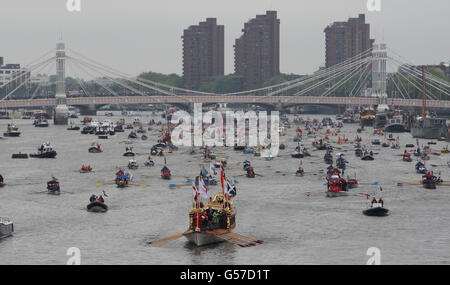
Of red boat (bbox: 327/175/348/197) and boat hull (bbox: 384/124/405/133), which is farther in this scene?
boat hull (bbox: 384/124/405/133)

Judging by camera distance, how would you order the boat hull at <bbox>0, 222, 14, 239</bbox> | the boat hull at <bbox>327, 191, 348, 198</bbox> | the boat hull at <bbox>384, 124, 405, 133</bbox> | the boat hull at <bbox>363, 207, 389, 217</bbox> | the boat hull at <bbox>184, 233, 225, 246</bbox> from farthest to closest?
the boat hull at <bbox>384, 124, 405, 133</bbox>
the boat hull at <bbox>327, 191, 348, 198</bbox>
the boat hull at <bbox>363, 207, 389, 217</bbox>
the boat hull at <bbox>0, 222, 14, 239</bbox>
the boat hull at <bbox>184, 233, 225, 246</bbox>

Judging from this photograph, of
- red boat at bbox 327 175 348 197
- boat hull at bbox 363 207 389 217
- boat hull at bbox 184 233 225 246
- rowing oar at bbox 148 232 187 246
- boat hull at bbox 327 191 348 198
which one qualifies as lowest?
rowing oar at bbox 148 232 187 246

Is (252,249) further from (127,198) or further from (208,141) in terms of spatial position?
(208,141)

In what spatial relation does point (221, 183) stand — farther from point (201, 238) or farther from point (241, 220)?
point (241, 220)

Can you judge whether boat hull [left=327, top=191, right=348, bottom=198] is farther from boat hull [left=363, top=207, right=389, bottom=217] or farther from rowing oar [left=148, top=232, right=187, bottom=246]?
rowing oar [left=148, top=232, right=187, bottom=246]

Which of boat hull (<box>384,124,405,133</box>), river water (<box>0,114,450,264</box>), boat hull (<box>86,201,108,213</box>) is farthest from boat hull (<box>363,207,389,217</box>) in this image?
boat hull (<box>384,124,405,133</box>)

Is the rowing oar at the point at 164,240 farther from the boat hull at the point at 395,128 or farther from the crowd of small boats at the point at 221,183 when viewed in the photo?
the boat hull at the point at 395,128

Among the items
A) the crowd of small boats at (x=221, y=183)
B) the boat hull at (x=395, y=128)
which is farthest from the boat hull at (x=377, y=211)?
the boat hull at (x=395, y=128)

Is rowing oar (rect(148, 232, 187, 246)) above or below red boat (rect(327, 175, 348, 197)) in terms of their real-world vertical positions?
below
